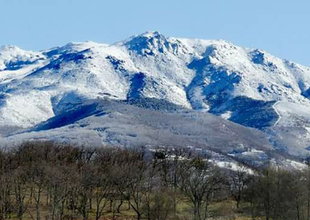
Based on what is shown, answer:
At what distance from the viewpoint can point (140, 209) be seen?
347 feet

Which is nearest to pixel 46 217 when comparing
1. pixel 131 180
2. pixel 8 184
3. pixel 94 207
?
pixel 8 184

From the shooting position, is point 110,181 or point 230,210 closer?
point 110,181

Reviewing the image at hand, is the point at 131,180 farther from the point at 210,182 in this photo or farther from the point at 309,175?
the point at 309,175

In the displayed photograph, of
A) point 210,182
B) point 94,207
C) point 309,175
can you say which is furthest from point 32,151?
point 309,175

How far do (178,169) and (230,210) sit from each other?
51.5 feet

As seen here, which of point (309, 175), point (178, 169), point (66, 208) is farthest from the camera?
point (178, 169)

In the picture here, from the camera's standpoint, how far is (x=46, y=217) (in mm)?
96438

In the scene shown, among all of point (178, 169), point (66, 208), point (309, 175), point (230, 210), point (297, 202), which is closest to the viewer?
point (297, 202)

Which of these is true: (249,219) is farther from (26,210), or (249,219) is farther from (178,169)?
(26,210)

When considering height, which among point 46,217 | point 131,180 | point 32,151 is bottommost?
point 46,217

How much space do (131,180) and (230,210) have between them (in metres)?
28.7

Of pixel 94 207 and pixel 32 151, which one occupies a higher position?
pixel 32 151

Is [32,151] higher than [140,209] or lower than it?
higher

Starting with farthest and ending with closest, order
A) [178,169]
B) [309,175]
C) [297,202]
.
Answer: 1. [178,169]
2. [309,175]
3. [297,202]
